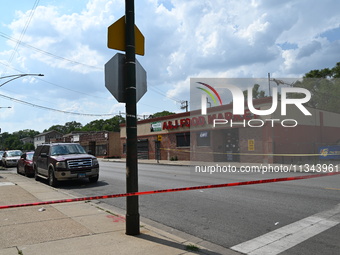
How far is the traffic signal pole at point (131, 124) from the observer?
5.36 m

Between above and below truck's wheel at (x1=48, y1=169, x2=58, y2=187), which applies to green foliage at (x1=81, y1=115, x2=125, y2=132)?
above

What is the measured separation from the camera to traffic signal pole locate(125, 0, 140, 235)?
17.6ft

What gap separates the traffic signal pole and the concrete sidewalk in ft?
1.09

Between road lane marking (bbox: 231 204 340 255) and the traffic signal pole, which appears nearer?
road lane marking (bbox: 231 204 340 255)

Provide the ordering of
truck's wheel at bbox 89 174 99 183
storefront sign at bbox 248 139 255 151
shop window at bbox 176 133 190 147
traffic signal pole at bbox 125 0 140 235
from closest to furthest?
traffic signal pole at bbox 125 0 140 235, truck's wheel at bbox 89 174 99 183, storefront sign at bbox 248 139 255 151, shop window at bbox 176 133 190 147

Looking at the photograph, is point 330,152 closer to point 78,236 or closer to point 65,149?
point 65,149

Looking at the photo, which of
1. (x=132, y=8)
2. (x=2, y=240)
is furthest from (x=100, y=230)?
(x=132, y=8)

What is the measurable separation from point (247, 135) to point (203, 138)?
583 centimetres

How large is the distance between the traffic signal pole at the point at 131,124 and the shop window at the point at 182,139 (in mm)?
27868

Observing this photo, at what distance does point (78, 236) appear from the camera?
5.38 meters

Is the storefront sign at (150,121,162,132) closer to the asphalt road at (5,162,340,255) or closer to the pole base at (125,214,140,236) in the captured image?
the asphalt road at (5,162,340,255)

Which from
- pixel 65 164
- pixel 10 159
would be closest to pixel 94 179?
pixel 65 164

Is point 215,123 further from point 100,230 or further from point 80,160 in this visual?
point 100,230

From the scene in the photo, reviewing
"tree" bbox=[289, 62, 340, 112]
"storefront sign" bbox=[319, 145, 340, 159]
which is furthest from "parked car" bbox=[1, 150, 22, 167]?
"tree" bbox=[289, 62, 340, 112]
